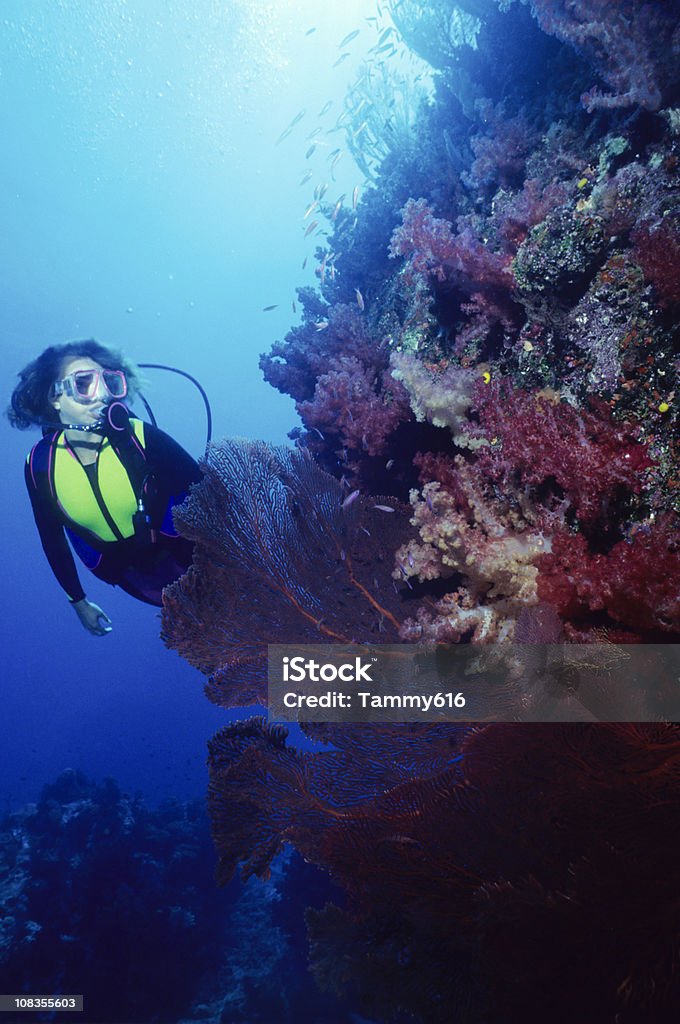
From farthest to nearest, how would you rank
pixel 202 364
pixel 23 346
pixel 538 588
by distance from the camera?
pixel 202 364 < pixel 23 346 < pixel 538 588

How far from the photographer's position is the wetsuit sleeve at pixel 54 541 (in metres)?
4.36

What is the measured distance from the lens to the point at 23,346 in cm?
4741

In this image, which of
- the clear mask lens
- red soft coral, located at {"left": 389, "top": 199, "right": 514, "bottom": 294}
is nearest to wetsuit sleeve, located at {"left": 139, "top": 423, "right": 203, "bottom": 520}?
the clear mask lens

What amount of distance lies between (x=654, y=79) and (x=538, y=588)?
3039mm

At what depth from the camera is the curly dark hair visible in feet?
15.0

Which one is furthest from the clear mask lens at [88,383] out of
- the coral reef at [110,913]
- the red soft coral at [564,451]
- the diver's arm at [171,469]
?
the coral reef at [110,913]

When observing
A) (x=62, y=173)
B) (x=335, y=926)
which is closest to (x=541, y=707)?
(x=335, y=926)

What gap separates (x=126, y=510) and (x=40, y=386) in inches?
55.9

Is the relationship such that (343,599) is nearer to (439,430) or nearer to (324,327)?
(439,430)

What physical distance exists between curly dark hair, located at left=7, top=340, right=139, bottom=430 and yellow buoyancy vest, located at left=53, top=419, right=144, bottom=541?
0.31 metres

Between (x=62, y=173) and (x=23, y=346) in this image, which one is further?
(x=23, y=346)

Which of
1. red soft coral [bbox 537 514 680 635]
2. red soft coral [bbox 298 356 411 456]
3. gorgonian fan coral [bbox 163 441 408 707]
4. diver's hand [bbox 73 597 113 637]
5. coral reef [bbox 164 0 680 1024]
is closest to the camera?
red soft coral [bbox 537 514 680 635]

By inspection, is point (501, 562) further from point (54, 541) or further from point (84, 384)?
point (84, 384)

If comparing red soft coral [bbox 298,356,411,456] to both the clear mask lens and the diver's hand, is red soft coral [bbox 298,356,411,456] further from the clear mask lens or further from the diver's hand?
the diver's hand
